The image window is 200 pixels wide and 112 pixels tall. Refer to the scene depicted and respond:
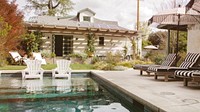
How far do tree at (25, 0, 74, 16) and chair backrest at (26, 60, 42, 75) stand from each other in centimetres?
2019

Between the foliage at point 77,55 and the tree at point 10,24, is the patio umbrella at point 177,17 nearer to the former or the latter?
the tree at point 10,24

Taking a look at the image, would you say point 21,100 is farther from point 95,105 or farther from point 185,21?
point 185,21

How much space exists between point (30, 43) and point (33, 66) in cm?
868

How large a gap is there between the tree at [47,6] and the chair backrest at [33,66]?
20186 mm

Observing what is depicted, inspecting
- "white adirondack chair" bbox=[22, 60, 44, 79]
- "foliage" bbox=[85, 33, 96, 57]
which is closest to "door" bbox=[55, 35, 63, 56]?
"foliage" bbox=[85, 33, 96, 57]

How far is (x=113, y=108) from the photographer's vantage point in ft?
21.2

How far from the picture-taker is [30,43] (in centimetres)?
1986

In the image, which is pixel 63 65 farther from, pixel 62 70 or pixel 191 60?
pixel 191 60

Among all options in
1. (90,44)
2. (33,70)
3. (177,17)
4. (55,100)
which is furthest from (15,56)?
(177,17)

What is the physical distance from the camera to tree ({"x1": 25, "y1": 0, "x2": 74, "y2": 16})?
31.2 meters

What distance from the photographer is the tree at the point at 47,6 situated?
102 ft

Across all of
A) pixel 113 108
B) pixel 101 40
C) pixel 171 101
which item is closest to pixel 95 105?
pixel 113 108

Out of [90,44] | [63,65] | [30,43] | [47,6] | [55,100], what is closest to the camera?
[55,100]

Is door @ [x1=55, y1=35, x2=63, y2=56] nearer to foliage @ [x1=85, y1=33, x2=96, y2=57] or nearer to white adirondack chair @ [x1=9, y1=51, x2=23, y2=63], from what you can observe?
foliage @ [x1=85, y1=33, x2=96, y2=57]
